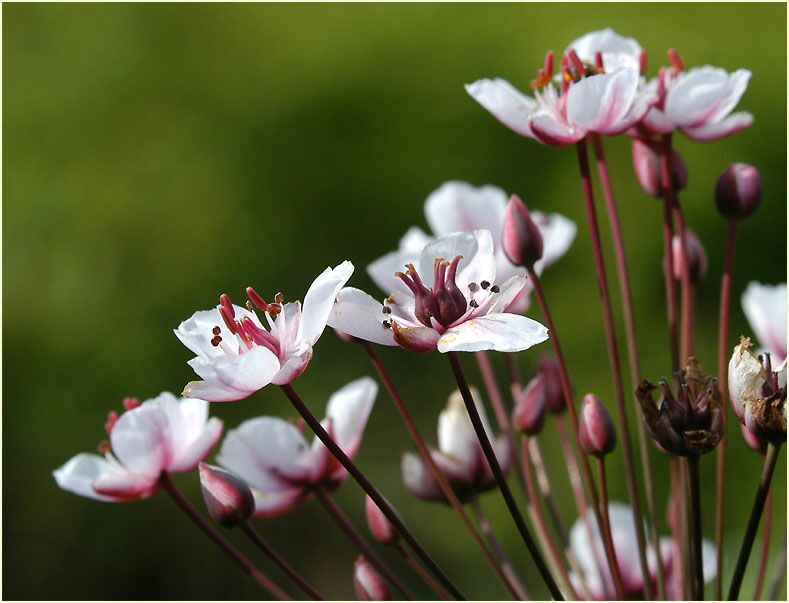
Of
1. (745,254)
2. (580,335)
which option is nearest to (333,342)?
(580,335)

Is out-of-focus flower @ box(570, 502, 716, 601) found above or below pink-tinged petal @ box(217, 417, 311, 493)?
below

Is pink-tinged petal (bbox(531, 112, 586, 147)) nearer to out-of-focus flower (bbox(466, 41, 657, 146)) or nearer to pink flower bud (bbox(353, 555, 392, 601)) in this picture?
out-of-focus flower (bbox(466, 41, 657, 146))

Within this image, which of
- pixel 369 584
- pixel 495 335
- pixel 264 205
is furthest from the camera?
pixel 264 205

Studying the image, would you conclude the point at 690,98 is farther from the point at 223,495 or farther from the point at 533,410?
the point at 223,495

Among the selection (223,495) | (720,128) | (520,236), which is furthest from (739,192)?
(223,495)

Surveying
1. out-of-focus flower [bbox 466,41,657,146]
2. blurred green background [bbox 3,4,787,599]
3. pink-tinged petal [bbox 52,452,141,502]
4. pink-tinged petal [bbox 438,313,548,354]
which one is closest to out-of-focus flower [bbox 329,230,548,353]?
pink-tinged petal [bbox 438,313,548,354]

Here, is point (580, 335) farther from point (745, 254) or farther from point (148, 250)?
point (148, 250)
